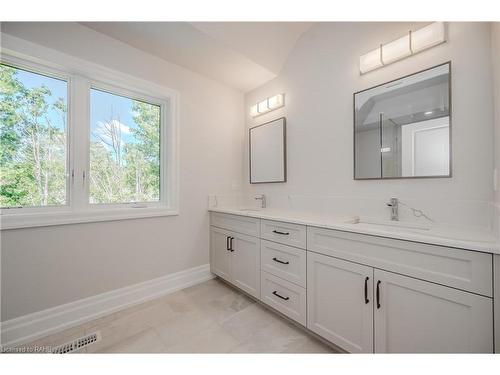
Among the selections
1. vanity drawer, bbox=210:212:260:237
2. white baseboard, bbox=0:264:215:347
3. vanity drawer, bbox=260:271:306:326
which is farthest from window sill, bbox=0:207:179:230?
vanity drawer, bbox=260:271:306:326

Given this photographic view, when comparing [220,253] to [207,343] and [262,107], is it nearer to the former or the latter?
[207,343]

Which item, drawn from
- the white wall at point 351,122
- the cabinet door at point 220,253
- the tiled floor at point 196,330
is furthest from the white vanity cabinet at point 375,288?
the white wall at point 351,122

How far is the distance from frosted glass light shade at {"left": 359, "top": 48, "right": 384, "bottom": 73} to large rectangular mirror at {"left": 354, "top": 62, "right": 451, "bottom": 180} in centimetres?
16

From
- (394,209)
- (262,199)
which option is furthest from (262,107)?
(394,209)

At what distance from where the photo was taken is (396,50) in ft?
4.82

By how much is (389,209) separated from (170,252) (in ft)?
6.61

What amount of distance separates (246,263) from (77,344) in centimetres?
128

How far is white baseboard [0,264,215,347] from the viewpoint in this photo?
142 centimetres

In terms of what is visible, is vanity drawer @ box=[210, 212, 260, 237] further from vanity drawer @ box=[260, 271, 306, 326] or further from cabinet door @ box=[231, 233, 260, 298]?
vanity drawer @ box=[260, 271, 306, 326]

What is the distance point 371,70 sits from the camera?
5.30 feet

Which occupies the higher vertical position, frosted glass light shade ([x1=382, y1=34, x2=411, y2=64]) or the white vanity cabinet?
frosted glass light shade ([x1=382, y1=34, x2=411, y2=64])

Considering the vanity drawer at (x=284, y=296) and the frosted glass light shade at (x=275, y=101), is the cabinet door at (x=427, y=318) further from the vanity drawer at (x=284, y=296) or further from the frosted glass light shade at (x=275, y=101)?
the frosted glass light shade at (x=275, y=101)
